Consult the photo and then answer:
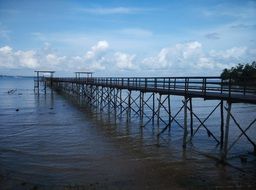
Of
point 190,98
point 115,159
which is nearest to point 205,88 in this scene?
point 190,98

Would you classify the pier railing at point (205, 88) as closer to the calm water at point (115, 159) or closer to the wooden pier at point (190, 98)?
the wooden pier at point (190, 98)

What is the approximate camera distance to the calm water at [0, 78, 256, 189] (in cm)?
1117

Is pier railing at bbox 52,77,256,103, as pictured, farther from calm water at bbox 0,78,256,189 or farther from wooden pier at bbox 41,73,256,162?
calm water at bbox 0,78,256,189

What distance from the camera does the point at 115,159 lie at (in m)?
14.1

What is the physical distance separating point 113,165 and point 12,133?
9.70 meters

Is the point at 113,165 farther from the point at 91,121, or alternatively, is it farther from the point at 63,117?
the point at 63,117

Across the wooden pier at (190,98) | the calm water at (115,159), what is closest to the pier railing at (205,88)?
the wooden pier at (190,98)

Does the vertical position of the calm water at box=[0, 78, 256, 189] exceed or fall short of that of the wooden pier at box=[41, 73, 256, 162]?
it falls short

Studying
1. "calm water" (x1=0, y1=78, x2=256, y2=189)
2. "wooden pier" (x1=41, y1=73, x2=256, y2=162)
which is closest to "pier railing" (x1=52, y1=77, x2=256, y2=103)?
"wooden pier" (x1=41, y1=73, x2=256, y2=162)

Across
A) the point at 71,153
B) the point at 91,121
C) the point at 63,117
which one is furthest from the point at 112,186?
the point at 63,117

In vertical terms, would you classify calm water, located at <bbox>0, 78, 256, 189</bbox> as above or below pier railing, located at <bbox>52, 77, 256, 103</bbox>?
below

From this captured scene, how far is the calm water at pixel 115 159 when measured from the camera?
11172 millimetres

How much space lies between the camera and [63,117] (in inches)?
1125

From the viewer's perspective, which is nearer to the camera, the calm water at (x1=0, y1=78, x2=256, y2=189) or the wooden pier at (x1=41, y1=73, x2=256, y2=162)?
the calm water at (x1=0, y1=78, x2=256, y2=189)
